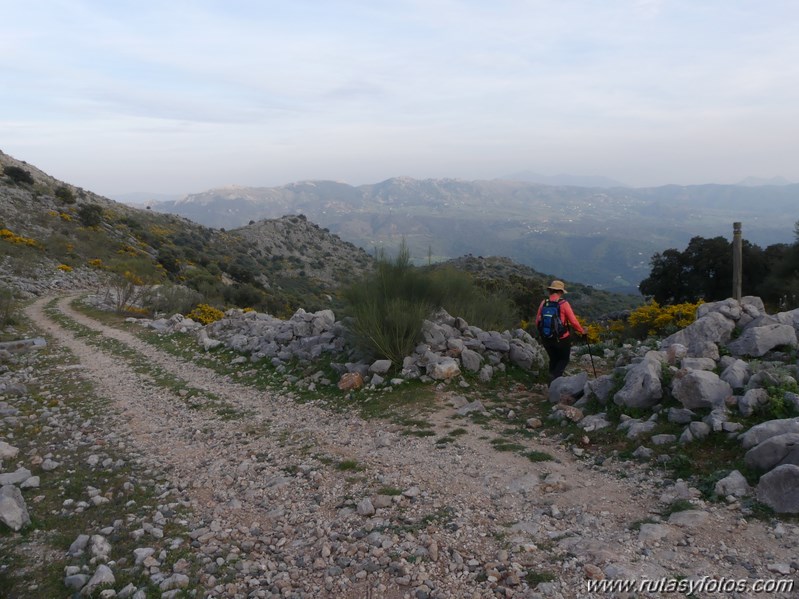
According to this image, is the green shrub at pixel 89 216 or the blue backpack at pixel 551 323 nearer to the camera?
the blue backpack at pixel 551 323

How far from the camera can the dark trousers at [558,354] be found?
8.46 metres

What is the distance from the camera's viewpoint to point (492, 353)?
32.6ft

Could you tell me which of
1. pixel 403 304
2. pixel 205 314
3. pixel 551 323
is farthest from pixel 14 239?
pixel 551 323

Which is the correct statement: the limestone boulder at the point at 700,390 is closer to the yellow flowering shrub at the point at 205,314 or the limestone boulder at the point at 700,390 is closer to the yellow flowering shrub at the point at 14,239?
the yellow flowering shrub at the point at 205,314

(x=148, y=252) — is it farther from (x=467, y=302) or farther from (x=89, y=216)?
(x=467, y=302)

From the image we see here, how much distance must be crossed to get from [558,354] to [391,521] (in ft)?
16.3

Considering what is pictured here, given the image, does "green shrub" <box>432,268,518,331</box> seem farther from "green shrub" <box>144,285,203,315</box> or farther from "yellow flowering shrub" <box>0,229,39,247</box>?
"yellow flowering shrub" <box>0,229,39,247</box>

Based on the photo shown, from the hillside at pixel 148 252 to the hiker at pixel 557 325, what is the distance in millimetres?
5297

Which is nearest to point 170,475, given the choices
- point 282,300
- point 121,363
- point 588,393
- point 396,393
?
point 396,393

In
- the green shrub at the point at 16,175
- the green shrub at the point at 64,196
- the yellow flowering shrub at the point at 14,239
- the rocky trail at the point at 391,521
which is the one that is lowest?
the rocky trail at the point at 391,521

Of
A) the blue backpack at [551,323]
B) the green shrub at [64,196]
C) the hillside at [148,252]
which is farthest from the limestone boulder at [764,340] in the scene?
the green shrub at [64,196]

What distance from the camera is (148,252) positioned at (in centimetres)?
3872

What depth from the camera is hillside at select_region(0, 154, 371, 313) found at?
27.1 metres

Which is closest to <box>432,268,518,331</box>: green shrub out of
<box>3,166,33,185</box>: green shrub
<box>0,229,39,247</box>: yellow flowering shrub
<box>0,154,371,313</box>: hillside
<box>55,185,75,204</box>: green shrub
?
<box>0,154,371,313</box>: hillside
